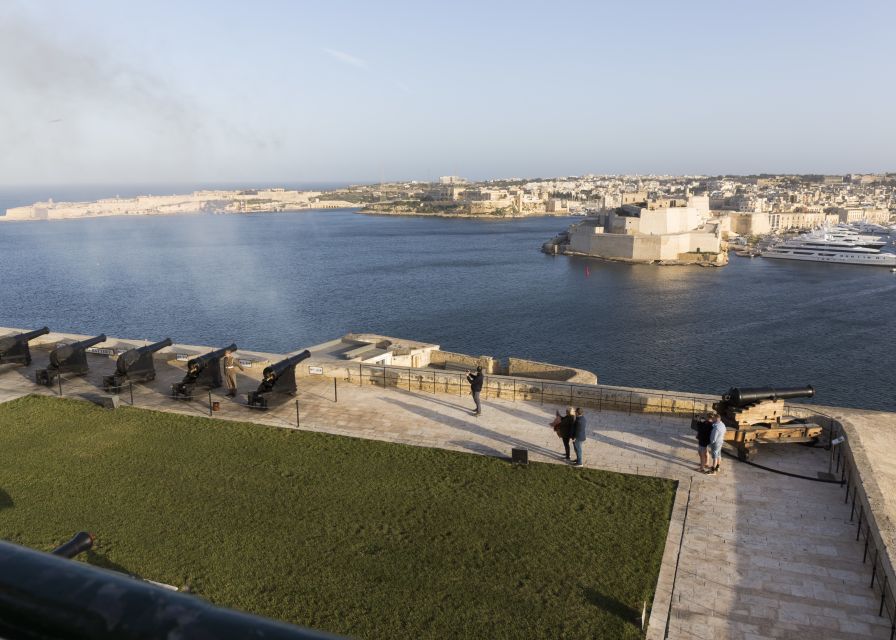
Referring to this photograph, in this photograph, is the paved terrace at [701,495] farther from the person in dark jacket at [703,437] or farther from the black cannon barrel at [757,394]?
the black cannon barrel at [757,394]

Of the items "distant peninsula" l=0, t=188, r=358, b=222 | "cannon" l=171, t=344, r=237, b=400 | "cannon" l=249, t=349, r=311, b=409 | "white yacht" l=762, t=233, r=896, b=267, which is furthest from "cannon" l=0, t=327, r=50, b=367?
"distant peninsula" l=0, t=188, r=358, b=222

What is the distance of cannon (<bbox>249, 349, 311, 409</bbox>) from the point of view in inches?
443

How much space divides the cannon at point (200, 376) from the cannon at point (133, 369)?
30.0 inches

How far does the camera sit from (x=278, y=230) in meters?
113

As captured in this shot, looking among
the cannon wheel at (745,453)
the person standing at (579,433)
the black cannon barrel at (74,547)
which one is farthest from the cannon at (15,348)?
the cannon wheel at (745,453)

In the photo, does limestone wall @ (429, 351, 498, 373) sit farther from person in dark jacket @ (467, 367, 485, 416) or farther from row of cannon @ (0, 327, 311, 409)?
person in dark jacket @ (467, 367, 485, 416)

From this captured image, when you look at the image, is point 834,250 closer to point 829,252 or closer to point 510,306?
point 829,252

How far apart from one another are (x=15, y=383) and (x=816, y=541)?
45.1 ft

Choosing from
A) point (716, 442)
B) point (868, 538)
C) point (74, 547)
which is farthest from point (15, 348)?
point (868, 538)

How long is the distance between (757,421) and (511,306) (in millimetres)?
36014

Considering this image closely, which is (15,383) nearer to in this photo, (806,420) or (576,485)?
(576,485)

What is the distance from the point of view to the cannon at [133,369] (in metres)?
12.2

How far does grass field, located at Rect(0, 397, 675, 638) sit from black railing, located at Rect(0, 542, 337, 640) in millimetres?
4454

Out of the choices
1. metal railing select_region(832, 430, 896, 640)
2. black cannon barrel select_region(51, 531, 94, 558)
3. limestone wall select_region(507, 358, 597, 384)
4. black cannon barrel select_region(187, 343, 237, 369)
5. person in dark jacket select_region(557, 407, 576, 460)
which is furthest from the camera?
limestone wall select_region(507, 358, 597, 384)
